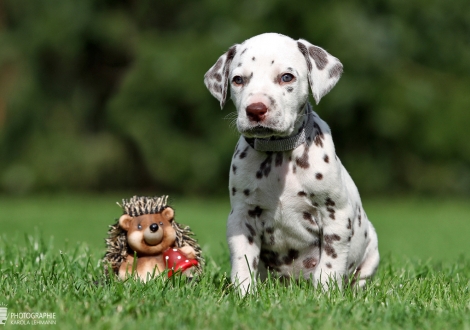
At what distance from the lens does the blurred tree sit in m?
20.3

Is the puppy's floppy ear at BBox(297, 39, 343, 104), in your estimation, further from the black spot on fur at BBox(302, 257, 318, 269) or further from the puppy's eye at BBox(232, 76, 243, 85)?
the black spot on fur at BBox(302, 257, 318, 269)

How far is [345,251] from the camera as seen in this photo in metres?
4.84

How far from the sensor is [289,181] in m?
4.78

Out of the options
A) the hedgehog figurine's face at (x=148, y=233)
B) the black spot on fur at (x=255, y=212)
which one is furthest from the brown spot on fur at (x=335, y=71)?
the hedgehog figurine's face at (x=148, y=233)

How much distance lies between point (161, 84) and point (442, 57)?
953cm

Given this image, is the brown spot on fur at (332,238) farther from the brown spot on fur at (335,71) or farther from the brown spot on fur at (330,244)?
the brown spot on fur at (335,71)

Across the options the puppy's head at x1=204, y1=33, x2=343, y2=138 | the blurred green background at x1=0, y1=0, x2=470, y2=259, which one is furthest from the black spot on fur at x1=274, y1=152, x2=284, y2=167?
the blurred green background at x1=0, y1=0, x2=470, y2=259

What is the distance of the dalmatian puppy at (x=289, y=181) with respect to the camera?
4.72 metres

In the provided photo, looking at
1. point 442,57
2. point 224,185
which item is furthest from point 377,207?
point 442,57

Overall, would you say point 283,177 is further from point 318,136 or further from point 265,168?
point 318,136

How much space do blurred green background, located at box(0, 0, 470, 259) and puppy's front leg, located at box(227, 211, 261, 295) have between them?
13863mm

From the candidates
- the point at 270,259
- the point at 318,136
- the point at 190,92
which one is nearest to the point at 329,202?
the point at 318,136

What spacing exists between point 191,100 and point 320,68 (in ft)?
51.2

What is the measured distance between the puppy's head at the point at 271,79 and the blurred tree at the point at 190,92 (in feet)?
47.9
